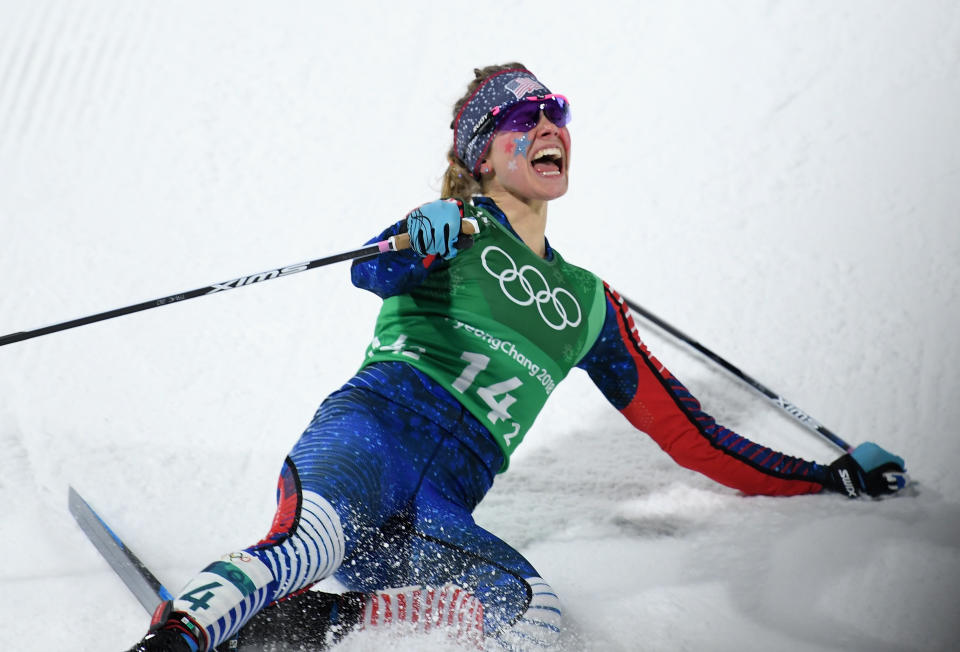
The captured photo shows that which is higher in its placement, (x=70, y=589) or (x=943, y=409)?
(x=943, y=409)

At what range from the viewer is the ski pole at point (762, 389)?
8.39ft

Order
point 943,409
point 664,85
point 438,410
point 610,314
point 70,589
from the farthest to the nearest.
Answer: point 664,85 → point 943,409 → point 610,314 → point 70,589 → point 438,410

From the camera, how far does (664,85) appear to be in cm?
389

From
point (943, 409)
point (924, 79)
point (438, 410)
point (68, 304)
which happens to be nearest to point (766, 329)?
point (943, 409)

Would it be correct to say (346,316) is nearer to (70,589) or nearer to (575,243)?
(575,243)

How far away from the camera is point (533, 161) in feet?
6.85

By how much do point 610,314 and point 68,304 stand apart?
2.14 m

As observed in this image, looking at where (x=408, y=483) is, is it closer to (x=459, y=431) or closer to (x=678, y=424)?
(x=459, y=431)

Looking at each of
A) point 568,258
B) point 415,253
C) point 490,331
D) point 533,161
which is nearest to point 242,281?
point 415,253

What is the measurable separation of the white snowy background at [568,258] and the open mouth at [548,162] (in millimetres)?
864

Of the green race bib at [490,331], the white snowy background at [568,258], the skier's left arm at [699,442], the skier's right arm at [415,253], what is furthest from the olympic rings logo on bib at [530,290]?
the white snowy background at [568,258]

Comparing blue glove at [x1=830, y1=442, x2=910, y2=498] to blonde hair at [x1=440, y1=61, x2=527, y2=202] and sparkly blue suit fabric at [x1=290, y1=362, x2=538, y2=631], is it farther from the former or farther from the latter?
blonde hair at [x1=440, y1=61, x2=527, y2=202]

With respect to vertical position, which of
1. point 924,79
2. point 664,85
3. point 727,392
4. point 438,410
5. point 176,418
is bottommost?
point 176,418

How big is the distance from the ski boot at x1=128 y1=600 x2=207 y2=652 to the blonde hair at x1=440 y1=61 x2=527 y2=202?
44.6 inches
